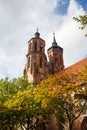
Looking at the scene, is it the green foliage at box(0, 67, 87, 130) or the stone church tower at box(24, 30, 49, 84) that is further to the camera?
the stone church tower at box(24, 30, 49, 84)

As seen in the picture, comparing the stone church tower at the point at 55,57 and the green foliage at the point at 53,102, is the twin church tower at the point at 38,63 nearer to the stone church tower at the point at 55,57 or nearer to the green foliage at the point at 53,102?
the stone church tower at the point at 55,57

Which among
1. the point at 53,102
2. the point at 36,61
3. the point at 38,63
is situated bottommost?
the point at 53,102

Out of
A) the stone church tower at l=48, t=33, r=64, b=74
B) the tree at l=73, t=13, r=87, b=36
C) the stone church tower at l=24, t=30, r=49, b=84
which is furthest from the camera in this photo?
the stone church tower at l=48, t=33, r=64, b=74

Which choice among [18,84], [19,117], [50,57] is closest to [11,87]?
[18,84]

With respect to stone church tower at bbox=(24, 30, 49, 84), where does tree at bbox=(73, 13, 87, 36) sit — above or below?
below

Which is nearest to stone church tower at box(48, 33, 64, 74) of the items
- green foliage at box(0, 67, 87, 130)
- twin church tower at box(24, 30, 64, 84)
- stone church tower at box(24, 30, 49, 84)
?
twin church tower at box(24, 30, 64, 84)

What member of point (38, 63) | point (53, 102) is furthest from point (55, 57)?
point (53, 102)

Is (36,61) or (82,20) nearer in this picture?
(82,20)

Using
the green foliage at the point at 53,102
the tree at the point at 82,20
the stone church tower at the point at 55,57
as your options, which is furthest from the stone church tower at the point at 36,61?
the tree at the point at 82,20

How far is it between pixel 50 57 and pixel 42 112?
33.3 meters

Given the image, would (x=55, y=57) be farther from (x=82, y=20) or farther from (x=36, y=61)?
(x=82, y=20)

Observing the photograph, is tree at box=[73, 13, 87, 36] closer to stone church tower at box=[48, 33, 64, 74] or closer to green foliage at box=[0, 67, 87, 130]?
green foliage at box=[0, 67, 87, 130]

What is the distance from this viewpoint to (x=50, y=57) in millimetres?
61344

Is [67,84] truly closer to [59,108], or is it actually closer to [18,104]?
[59,108]
